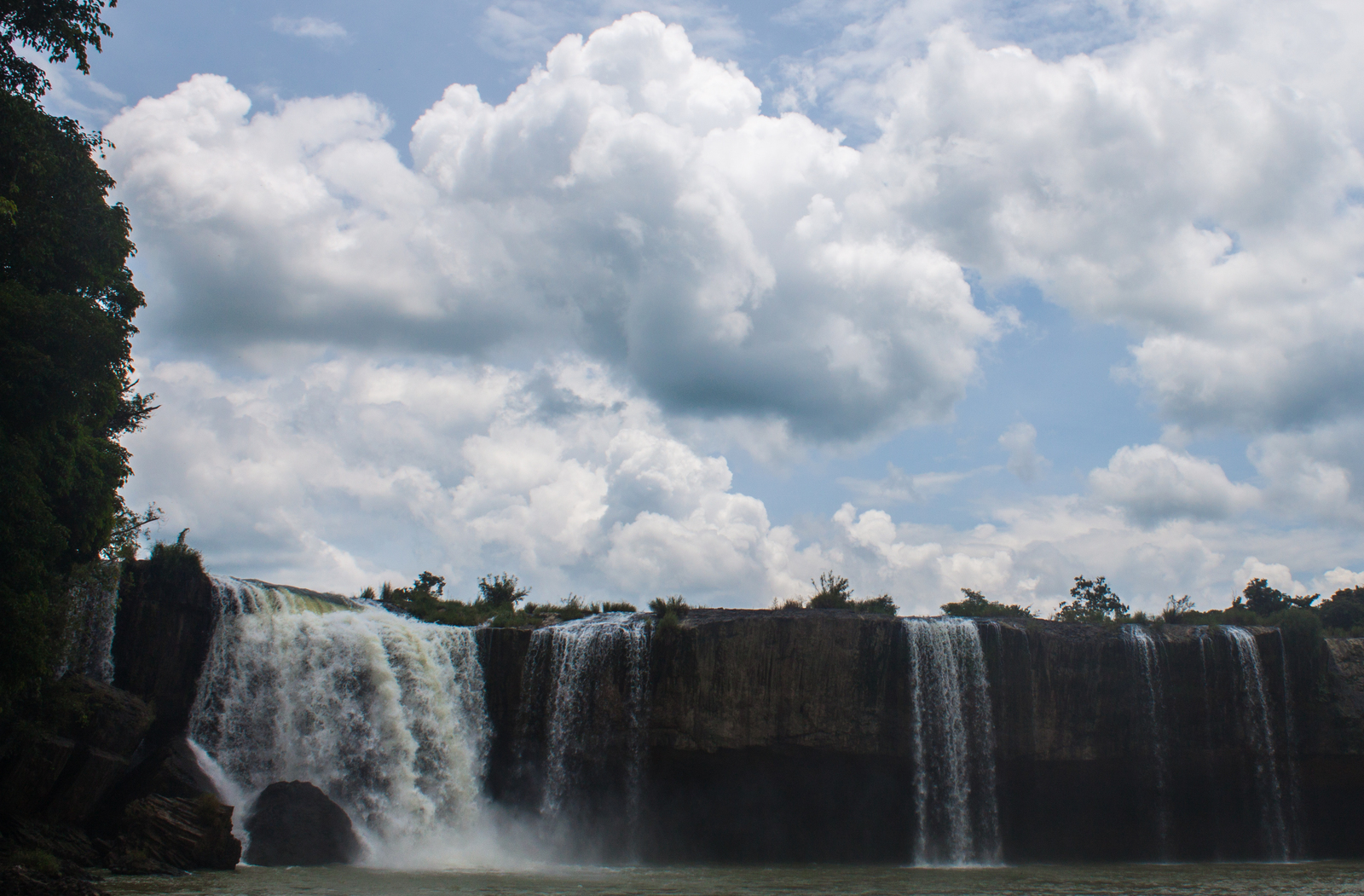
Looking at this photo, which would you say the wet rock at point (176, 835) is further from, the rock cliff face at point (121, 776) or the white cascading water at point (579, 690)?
the white cascading water at point (579, 690)

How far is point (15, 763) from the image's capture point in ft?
69.9

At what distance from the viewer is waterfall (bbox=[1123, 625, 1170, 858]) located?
33.3 meters

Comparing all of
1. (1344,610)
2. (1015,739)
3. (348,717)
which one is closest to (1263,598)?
(1344,610)

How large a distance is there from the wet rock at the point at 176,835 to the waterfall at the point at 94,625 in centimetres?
451

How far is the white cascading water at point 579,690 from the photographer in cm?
3166

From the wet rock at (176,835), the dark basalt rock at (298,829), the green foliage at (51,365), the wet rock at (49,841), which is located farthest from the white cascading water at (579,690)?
→ the green foliage at (51,365)

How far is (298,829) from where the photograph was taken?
964 inches

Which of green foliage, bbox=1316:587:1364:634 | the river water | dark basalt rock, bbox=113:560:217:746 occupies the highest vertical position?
green foliage, bbox=1316:587:1364:634

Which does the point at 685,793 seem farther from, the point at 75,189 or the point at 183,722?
the point at 75,189

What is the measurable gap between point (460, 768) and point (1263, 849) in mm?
28036

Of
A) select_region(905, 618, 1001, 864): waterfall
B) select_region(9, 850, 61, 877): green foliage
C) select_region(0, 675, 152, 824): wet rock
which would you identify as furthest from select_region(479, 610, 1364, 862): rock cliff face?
select_region(9, 850, 61, 877): green foliage

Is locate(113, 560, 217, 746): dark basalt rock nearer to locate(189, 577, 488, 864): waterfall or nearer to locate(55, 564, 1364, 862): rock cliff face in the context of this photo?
locate(189, 577, 488, 864): waterfall

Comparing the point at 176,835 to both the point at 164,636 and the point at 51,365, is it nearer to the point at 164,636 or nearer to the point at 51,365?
the point at 164,636

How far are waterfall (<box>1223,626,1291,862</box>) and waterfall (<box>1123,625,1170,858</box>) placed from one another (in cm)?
282
